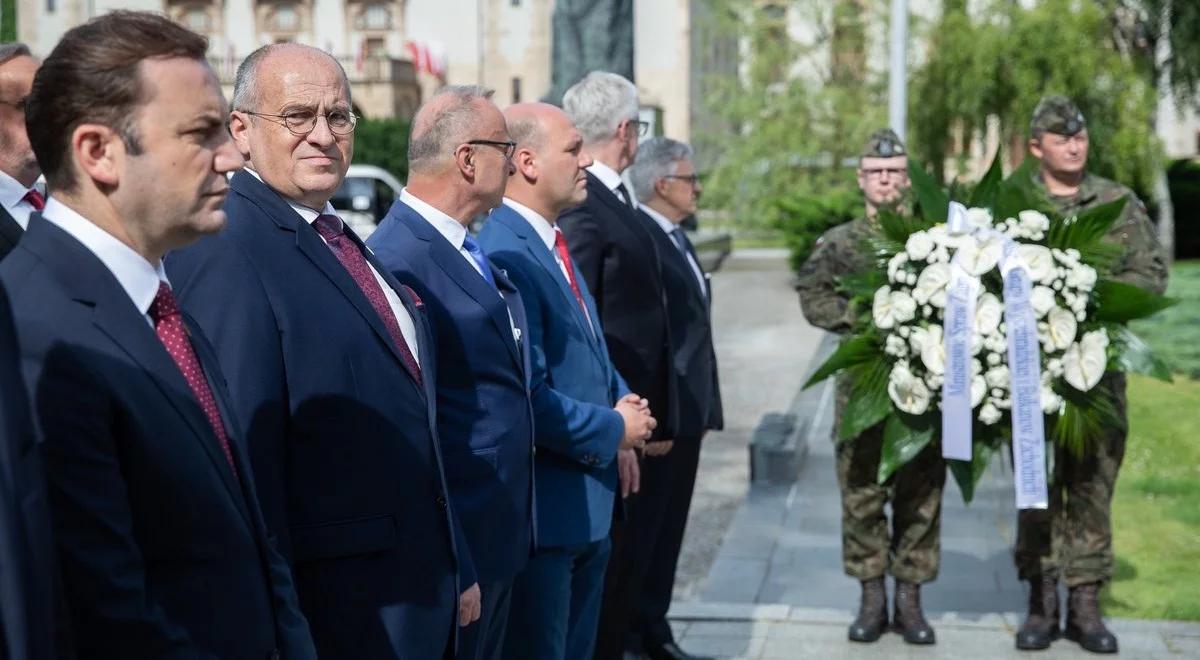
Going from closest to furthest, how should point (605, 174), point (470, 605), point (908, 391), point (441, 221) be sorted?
1. point (470, 605)
2. point (441, 221)
3. point (605, 174)
4. point (908, 391)

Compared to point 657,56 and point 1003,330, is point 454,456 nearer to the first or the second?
point 1003,330

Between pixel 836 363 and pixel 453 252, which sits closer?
pixel 453 252

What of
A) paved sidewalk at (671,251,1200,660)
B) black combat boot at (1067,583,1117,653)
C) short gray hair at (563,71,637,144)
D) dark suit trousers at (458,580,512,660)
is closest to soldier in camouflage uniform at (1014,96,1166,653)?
black combat boot at (1067,583,1117,653)

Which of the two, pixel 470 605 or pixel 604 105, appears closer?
pixel 470 605

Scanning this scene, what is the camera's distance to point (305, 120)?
345cm

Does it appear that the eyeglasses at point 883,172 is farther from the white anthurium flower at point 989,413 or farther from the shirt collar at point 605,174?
the shirt collar at point 605,174

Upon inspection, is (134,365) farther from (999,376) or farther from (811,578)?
(811,578)

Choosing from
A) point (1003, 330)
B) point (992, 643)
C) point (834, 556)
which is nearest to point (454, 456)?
point (1003, 330)

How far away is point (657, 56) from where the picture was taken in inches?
2751

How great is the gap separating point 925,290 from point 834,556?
241 cm

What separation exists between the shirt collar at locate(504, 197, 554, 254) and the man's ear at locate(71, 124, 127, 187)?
246cm

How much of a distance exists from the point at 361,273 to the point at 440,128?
0.82 metres

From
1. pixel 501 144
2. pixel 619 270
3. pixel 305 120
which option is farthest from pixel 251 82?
pixel 619 270

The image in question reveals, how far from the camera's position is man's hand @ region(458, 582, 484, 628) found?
3656 millimetres
